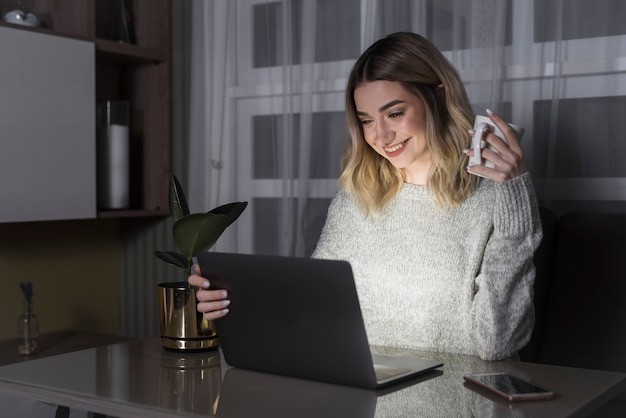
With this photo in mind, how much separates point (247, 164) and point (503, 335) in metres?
1.37

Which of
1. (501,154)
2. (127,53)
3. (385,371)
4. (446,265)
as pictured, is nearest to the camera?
(385,371)

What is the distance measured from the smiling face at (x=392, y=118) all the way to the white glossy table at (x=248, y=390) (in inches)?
20.4

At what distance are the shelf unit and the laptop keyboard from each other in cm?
164

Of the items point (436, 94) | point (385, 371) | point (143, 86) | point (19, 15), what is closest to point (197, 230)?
point (385, 371)

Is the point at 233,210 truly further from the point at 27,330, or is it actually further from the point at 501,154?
the point at 27,330

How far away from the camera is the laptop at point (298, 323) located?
113 cm

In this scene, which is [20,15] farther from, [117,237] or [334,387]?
[334,387]

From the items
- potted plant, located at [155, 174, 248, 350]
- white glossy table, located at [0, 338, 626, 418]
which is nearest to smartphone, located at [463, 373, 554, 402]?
white glossy table, located at [0, 338, 626, 418]

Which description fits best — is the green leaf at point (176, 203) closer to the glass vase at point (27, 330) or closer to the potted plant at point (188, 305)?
the potted plant at point (188, 305)

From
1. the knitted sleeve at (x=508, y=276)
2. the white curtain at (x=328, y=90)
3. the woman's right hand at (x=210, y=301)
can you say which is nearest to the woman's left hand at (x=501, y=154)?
the knitted sleeve at (x=508, y=276)

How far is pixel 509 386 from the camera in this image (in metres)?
1.11

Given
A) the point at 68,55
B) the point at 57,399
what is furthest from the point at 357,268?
the point at 68,55

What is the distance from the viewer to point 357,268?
1.82 meters

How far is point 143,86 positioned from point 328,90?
79cm
